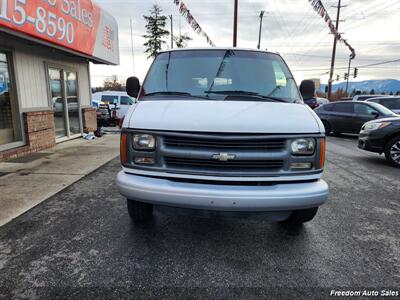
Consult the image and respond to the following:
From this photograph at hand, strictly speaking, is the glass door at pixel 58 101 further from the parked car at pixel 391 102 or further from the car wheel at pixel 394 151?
the parked car at pixel 391 102

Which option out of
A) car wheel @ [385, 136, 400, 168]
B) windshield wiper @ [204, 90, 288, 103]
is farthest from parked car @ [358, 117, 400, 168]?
windshield wiper @ [204, 90, 288, 103]

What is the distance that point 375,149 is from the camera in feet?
23.8

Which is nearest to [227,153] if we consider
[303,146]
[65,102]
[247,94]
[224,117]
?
[224,117]

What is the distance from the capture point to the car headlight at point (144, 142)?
2729mm

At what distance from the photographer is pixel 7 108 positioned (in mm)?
7070

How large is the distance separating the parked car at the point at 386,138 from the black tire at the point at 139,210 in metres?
6.37

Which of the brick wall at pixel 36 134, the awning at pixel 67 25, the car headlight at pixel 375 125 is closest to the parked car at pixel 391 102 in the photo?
the car headlight at pixel 375 125

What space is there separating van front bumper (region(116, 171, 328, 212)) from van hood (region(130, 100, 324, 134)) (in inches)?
20.1

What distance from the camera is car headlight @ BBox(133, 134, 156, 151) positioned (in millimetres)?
2729

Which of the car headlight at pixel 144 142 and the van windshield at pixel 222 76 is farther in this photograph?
the van windshield at pixel 222 76

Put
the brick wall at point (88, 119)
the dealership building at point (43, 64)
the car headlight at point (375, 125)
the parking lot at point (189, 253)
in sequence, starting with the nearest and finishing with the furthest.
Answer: the parking lot at point (189, 253) < the dealership building at point (43, 64) < the car headlight at point (375, 125) < the brick wall at point (88, 119)

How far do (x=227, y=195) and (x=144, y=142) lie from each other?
3.10 ft

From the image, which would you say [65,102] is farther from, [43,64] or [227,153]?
[227,153]

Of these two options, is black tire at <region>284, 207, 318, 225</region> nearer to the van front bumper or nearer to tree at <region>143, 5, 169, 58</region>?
the van front bumper
